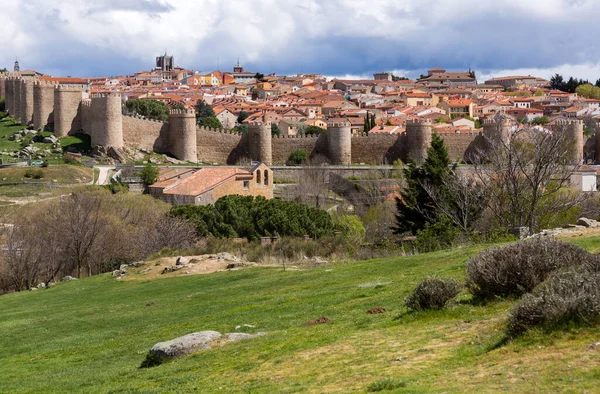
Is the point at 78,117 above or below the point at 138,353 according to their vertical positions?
above

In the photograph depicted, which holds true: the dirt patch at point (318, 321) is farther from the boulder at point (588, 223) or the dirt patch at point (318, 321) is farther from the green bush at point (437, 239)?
the green bush at point (437, 239)

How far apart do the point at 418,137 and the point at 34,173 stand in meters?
26.6

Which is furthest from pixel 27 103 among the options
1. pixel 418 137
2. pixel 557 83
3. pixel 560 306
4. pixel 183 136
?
pixel 557 83

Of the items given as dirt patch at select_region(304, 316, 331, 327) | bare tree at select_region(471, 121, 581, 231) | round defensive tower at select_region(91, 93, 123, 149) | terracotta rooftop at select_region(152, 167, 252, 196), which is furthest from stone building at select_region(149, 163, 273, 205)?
dirt patch at select_region(304, 316, 331, 327)

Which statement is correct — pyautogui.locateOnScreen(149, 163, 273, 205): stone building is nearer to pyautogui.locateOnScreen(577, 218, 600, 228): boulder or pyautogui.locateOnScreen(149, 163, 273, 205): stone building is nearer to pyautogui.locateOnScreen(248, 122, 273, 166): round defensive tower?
pyautogui.locateOnScreen(248, 122, 273, 166): round defensive tower

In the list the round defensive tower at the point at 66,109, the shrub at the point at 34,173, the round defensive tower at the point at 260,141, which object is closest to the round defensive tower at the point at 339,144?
the round defensive tower at the point at 260,141

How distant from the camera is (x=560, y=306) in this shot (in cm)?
862

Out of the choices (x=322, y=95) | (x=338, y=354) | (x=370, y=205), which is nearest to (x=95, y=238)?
(x=370, y=205)

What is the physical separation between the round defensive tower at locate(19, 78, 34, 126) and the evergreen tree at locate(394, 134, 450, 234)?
36066mm

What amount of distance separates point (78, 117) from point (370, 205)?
21444mm

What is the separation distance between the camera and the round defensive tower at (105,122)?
2303 inches

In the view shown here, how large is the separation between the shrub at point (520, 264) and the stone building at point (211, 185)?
113 ft

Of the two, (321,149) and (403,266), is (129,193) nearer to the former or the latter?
(321,149)

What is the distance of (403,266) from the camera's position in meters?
17.4
